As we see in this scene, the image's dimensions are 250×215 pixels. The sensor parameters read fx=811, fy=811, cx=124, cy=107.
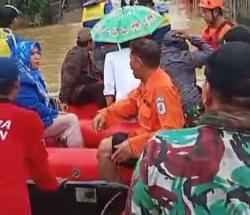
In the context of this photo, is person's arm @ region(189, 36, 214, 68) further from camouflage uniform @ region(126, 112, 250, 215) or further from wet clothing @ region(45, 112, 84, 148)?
camouflage uniform @ region(126, 112, 250, 215)

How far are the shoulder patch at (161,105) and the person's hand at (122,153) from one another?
28 cm

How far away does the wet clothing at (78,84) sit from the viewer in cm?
Result: 758

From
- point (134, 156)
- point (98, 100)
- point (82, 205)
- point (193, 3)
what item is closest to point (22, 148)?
point (134, 156)

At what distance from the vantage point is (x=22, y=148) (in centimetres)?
429

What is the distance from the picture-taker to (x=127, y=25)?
6328 mm

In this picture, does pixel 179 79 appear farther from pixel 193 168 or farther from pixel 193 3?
pixel 193 3

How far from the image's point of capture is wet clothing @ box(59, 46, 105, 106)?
7582mm

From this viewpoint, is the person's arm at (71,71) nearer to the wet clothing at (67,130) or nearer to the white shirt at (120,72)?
the white shirt at (120,72)

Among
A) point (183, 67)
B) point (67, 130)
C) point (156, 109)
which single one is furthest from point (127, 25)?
point (156, 109)

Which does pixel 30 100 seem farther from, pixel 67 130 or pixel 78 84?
pixel 78 84

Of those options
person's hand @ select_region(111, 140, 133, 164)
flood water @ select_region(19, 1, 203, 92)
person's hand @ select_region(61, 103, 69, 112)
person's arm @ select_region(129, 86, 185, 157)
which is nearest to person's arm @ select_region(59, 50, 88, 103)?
person's hand @ select_region(61, 103, 69, 112)

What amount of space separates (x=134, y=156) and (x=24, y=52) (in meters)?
2.05

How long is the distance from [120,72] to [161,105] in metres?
2.05

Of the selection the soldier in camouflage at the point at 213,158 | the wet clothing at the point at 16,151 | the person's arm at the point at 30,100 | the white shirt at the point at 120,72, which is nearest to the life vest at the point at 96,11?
the white shirt at the point at 120,72
